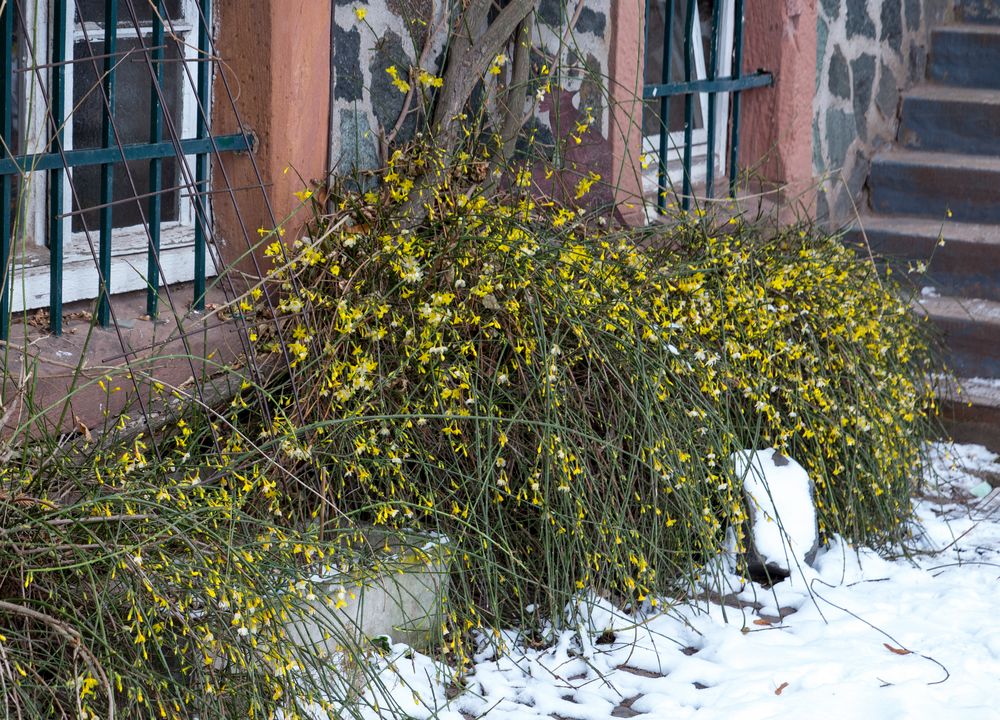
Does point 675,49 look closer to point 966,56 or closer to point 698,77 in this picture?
point 698,77

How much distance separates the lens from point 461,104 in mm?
3223

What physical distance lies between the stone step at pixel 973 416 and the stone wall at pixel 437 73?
153cm

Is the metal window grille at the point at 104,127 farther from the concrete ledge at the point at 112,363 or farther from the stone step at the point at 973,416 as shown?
the stone step at the point at 973,416

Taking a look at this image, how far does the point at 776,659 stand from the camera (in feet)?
8.55

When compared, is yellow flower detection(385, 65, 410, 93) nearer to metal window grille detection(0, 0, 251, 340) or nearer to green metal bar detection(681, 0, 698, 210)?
metal window grille detection(0, 0, 251, 340)

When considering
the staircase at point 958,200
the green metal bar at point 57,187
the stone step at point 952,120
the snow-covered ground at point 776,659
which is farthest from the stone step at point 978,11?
the green metal bar at point 57,187

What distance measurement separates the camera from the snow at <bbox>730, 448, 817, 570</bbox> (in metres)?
3.00

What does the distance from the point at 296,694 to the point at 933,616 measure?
5.15 ft

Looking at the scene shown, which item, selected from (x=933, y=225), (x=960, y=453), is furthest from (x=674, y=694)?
(x=933, y=225)

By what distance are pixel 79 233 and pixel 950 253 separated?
337cm

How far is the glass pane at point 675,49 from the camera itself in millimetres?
4387

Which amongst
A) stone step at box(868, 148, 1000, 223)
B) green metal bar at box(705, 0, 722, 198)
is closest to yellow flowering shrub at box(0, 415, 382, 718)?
green metal bar at box(705, 0, 722, 198)

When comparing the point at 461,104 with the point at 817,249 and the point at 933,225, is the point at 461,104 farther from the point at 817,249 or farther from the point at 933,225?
the point at 933,225

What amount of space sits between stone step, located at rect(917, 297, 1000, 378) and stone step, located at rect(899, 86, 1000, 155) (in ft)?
3.30
